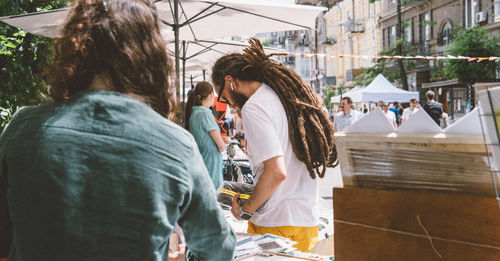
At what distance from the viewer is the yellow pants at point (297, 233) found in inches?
86.3

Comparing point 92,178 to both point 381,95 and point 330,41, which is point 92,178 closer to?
point 381,95

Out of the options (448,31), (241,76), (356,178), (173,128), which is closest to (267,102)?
(241,76)

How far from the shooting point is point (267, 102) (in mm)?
2125

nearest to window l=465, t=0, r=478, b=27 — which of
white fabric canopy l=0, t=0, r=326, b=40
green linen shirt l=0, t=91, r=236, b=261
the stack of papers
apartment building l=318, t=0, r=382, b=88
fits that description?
apartment building l=318, t=0, r=382, b=88

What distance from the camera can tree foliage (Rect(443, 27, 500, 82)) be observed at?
672 inches

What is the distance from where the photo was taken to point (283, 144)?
2.20 meters

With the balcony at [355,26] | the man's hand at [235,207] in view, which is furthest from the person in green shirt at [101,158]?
the balcony at [355,26]

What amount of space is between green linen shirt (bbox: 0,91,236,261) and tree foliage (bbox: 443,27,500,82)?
1846 centimetres

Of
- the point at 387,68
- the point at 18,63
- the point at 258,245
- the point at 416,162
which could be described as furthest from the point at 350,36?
the point at 416,162

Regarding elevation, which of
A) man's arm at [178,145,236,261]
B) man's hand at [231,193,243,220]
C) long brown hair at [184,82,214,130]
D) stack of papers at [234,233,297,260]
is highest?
long brown hair at [184,82,214,130]

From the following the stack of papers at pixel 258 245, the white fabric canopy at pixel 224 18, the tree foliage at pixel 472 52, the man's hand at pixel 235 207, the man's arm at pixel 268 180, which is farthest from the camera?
the tree foliage at pixel 472 52

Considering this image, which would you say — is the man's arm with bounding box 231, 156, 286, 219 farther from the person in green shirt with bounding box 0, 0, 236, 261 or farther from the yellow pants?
the person in green shirt with bounding box 0, 0, 236, 261

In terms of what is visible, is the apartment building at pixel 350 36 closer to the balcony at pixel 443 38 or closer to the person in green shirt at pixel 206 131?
the balcony at pixel 443 38

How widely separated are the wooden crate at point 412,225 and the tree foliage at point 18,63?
377 centimetres
